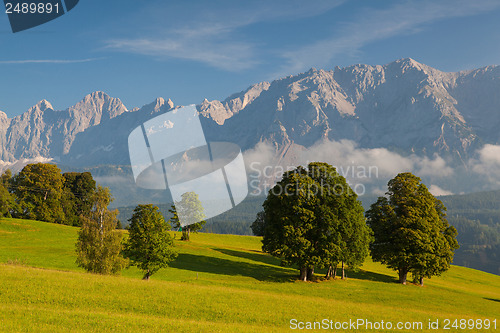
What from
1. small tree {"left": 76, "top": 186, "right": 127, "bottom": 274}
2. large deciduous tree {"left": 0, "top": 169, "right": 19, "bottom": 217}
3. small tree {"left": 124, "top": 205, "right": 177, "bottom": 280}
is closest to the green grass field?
small tree {"left": 76, "top": 186, "right": 127, "bottom": 274}

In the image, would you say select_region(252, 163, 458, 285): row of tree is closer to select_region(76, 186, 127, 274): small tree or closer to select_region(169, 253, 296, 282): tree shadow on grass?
select_region(169, 253, 296, 282): tree shadow on grass

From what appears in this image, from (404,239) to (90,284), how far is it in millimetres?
46841

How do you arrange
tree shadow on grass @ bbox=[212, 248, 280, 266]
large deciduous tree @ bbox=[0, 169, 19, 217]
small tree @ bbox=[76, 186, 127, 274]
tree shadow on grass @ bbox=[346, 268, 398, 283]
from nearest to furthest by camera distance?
small tree @ bbox=[76, 186, 127, 274] → tree shadow on grass @ bbox=[346, 268, 398, 283] → tree shadow on grass @ bbox=[212, 248, 280, 266] → large deciduous tree @ bbox=[0, 169, 19, 217]

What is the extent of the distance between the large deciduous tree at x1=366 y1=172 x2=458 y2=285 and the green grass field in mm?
3960

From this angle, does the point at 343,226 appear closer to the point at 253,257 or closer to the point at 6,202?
the point at 253,257

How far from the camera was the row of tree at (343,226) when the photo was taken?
49.0 meters

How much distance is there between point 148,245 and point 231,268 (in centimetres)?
1857

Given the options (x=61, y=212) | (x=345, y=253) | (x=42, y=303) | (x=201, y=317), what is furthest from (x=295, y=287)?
(x=61, y=212)

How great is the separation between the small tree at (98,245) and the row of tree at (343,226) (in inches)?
866

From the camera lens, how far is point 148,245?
43938 millimetres

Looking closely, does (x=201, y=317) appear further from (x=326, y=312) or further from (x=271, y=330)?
(x=326, y=312)

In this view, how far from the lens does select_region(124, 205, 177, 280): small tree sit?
44.0m

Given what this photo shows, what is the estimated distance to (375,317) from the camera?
3080 centimetres

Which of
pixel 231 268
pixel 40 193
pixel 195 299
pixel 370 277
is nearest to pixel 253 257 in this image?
pixel 231 268
